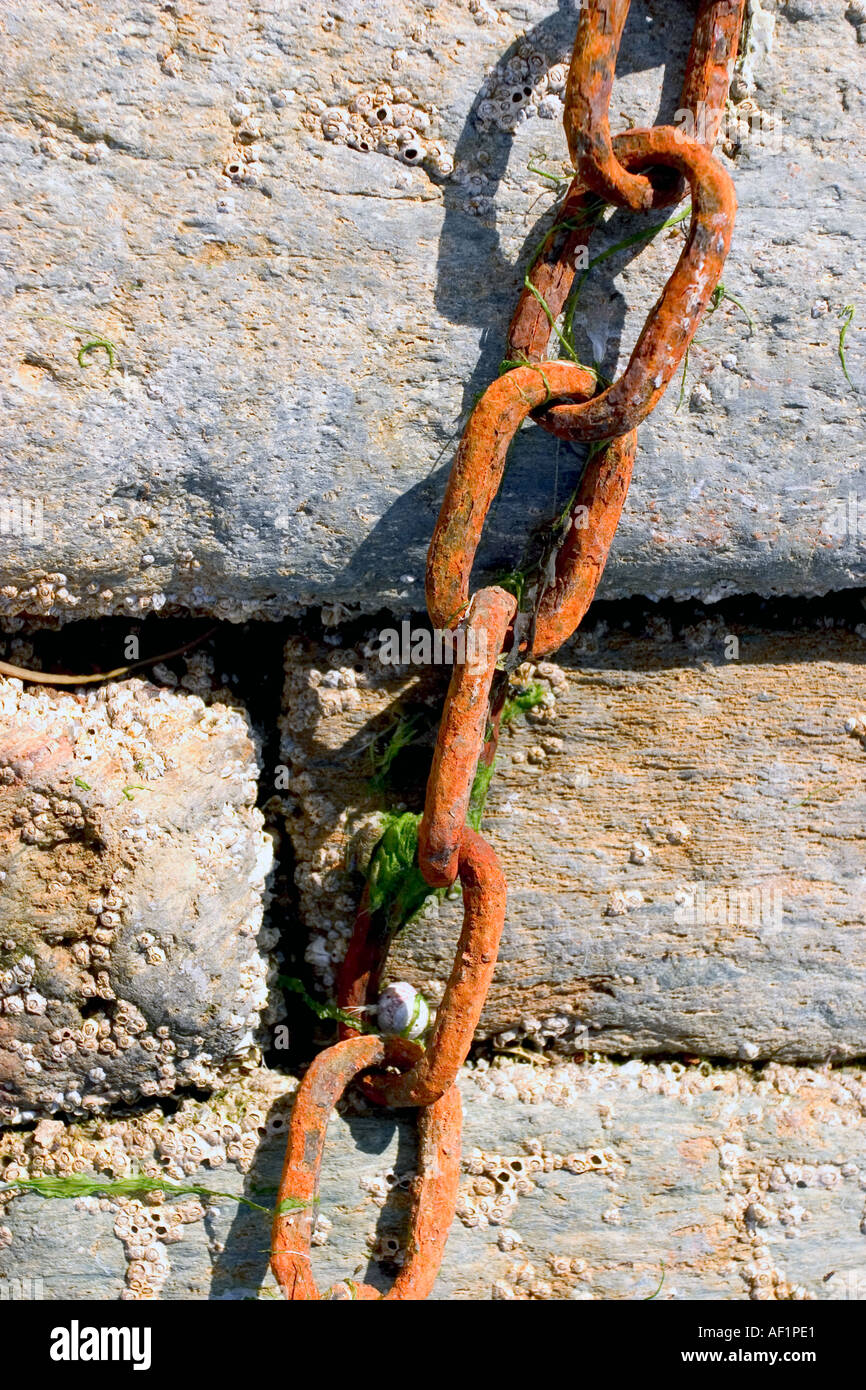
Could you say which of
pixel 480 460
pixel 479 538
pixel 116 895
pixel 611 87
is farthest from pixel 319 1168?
pixel 611 87

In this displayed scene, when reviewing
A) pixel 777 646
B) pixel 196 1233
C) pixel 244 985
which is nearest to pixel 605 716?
pixel 777 646

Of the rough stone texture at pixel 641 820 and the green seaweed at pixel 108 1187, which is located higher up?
the rough stone texture at pixel 641 820

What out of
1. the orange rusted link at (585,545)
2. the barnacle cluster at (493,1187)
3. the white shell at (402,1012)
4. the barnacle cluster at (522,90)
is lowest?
the barnacle cluster at (493,1187)

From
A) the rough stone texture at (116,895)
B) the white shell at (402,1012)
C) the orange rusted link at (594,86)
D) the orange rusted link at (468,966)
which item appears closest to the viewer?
the orange rusted link at (594,86)

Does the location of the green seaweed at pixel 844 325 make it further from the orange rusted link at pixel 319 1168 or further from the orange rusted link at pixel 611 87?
the orange rusted link at pixel 319 1168

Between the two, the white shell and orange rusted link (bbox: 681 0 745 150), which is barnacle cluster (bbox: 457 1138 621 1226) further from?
orange rusted link (bbox: 681 0 745 150)

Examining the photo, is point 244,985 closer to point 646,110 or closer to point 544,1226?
point 544,1226

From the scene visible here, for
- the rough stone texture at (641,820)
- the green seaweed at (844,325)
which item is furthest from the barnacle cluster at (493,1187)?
the green seaweed at (844,325)

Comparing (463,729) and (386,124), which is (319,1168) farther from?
(386,124)
